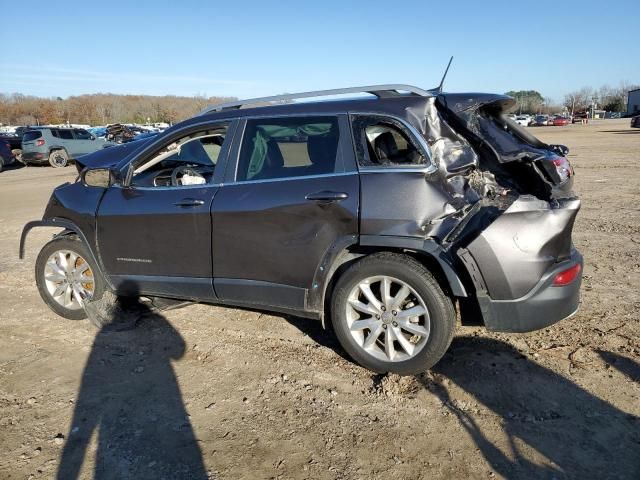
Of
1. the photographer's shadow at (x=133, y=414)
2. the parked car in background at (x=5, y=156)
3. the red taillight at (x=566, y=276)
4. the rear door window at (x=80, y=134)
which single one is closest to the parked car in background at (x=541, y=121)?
the rear door window at (x=80, y=134)

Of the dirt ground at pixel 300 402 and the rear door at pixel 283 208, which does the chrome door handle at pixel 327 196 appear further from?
the dirt ground at pixel 300 402

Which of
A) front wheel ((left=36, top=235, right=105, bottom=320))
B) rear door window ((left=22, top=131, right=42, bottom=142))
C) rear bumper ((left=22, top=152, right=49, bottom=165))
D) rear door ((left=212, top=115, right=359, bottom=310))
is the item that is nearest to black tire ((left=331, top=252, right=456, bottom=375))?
rear door ((left=212, top=115, right=359, bottom=310))

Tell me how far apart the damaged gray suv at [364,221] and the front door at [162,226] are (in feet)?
0.04

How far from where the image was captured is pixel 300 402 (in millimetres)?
3176

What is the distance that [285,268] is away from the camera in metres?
3.58

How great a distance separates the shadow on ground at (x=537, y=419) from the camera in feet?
8.20

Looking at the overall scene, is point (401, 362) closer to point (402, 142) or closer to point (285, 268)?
point (285, 268)

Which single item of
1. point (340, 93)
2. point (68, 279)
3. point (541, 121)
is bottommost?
point (68, 279)

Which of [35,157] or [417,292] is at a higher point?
[35,157]

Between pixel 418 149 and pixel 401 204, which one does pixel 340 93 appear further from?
pixel 401 204

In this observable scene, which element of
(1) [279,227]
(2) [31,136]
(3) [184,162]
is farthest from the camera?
(2) [31,136]

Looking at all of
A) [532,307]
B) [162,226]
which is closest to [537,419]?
[532,307]

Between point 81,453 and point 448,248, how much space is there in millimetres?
2401

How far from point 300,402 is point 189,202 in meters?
1.68
